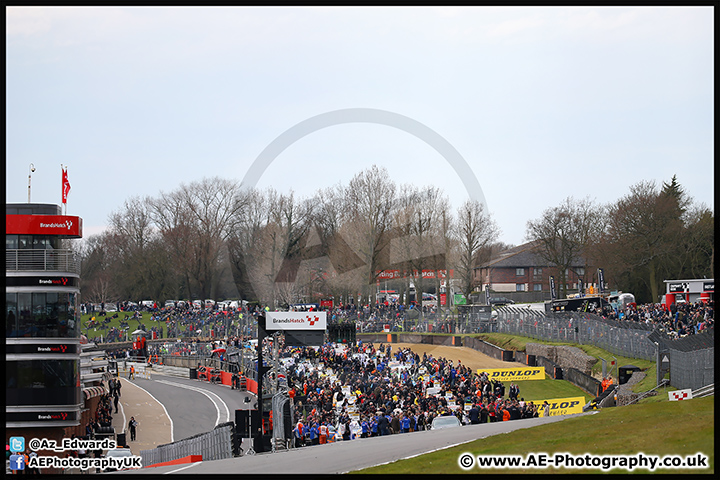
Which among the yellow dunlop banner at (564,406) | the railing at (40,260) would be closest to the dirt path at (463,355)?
the yellow dunlop banner at (564,406)

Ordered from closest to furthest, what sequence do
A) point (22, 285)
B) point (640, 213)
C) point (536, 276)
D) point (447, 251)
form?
point (22, 285) < point (640, 213) < point (447, 251) < point (536, 276)

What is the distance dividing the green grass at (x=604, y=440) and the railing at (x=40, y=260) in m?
16.7

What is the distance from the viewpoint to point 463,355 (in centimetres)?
4988

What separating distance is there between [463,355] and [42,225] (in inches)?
1272

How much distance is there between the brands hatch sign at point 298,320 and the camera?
26466mm

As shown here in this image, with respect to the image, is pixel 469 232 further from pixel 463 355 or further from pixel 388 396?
pixel 388 396

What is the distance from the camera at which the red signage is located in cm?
2555

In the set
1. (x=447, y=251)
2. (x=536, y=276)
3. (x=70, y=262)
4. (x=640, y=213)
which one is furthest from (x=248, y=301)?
(x=70, y=262)

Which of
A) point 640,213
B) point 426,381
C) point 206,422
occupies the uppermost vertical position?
point 640,213

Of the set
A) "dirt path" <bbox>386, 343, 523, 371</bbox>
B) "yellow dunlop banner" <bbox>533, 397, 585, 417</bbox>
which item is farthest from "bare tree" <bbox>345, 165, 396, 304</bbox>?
"yellow dunlop banner" <bbox>533, 397, 585, 417</bbox>

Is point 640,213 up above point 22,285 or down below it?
above

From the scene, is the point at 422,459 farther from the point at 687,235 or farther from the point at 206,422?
the point at 687,235
